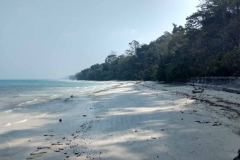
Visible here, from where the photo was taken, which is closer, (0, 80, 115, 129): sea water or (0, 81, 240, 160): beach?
(0, 81, 240, 160): beach

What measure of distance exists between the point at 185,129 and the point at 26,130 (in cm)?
772

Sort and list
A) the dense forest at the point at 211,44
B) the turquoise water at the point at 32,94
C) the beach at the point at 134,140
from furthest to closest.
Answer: the dense forest at the point at 211,44 < the turquoise water at the point at 32,94 < the beach at the point at 134,140

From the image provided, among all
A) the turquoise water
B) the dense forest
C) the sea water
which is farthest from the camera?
the dense forest

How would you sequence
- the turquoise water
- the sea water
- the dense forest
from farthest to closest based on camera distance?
the dense forest < the turquoise water < the sea water

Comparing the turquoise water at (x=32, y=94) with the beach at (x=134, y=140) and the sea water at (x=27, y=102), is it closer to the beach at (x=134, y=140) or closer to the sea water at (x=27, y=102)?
the sea water at (x=27, y=102)

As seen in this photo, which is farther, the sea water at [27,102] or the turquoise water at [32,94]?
the turquoise water at [32,94]

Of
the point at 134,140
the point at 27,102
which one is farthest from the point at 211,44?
the point at 134,140

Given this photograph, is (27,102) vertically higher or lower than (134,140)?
lower

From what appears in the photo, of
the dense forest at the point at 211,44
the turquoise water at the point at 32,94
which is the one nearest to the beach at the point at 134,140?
the turquoise water at the point at 32,94

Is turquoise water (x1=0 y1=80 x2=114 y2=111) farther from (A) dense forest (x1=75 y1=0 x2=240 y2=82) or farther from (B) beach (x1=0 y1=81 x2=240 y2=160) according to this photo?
(A) dense forest (x1=75 y1=0 x2=240 y2=82)

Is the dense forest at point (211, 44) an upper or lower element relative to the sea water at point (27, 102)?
upper

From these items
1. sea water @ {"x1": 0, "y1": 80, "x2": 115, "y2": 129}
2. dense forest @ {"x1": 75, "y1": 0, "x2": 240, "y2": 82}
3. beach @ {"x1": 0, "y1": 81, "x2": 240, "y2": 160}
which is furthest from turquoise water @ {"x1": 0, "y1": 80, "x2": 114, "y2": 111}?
dense forest @ {"x1": 75, "y1": 0, "x2": 240, "y2": 82}

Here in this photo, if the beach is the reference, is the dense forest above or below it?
above

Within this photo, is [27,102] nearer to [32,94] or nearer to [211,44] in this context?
[32,94]
